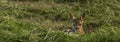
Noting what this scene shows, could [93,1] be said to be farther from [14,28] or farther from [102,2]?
[14,28]

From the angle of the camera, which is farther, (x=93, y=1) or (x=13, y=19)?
(x=93, y=1)

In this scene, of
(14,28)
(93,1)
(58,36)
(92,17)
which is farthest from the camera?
(93,1)

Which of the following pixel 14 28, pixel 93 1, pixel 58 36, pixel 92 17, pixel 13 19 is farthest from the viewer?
pixel 93 1

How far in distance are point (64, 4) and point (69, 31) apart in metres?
1.89

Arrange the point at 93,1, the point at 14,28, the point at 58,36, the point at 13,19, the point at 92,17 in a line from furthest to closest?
the point at 93,1, the point at 92,17, the point at 13,19, the point at 14,28, the point at 58,36

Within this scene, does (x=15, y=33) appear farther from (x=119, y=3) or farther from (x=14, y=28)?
(x=119, y=3)

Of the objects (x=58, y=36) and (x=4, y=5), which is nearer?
(x=58, y=36)

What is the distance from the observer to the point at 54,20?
6.76m

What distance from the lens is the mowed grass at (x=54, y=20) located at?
533cm

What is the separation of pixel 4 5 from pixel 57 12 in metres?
1.02

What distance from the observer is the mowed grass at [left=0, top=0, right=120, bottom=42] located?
533cm

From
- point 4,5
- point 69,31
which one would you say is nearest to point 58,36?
point 69,31

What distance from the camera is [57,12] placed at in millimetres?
6961

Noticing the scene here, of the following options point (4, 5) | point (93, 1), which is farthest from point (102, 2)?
point (4, 5)
